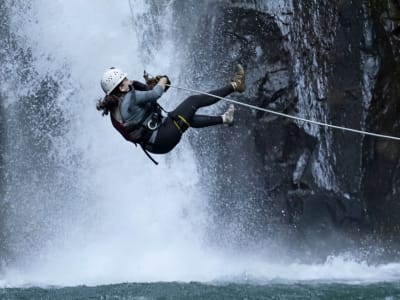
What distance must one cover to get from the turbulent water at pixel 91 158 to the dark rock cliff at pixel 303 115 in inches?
13.5

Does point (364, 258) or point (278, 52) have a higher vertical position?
point (278, 52)

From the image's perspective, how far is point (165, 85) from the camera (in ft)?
31.1

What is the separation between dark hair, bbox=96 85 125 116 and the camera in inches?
372

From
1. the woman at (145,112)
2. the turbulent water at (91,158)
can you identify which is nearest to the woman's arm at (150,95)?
the woman at (145,112)

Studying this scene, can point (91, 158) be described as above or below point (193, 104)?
above

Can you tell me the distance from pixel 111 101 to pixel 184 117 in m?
0.81

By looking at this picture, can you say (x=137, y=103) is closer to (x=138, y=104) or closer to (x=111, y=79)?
(x=138, y=104)

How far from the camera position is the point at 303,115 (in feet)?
47.2

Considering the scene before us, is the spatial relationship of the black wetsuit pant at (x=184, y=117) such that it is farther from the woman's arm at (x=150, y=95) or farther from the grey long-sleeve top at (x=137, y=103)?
the woman's arm at (x=150, y=95)

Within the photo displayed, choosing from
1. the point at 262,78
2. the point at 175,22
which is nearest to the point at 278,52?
the point at 262,78

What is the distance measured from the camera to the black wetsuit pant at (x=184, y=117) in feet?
31.7

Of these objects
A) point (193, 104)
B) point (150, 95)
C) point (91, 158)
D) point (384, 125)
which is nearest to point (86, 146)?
point (91, 158)

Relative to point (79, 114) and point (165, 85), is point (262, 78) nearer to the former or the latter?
point (79, 114)

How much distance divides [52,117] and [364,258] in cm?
534
